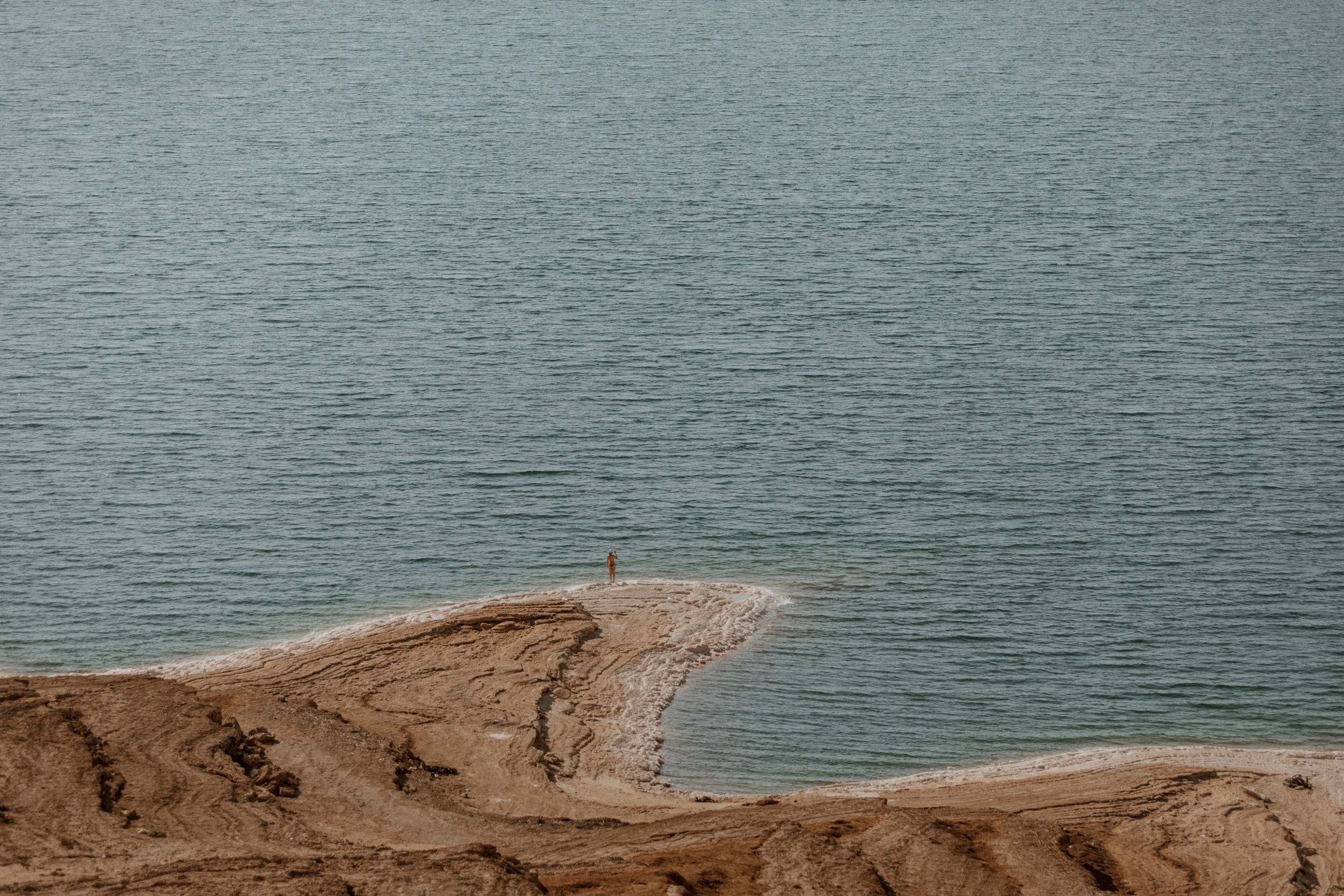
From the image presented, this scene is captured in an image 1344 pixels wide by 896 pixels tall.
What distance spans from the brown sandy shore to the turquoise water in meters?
3.14

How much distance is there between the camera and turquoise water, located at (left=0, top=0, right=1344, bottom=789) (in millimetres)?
46438

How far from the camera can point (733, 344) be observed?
235ft

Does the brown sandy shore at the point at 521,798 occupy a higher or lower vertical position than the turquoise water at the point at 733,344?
lower

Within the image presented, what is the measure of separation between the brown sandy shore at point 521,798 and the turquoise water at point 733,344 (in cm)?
314

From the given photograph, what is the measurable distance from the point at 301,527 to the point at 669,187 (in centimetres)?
4380

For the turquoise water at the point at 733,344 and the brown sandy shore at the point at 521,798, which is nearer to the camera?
the brown sandy shore at the point at 521,798

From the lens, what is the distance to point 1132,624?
47281 mm

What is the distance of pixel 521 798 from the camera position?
33094mm

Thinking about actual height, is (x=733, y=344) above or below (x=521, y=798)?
→ above

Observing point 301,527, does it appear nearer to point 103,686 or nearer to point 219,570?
point 219,570

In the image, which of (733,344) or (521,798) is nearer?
(521,798)

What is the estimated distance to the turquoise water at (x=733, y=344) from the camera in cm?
4644

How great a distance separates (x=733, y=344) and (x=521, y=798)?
42244 mm

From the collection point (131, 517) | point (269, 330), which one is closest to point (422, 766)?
point (131, 517)
